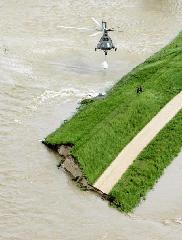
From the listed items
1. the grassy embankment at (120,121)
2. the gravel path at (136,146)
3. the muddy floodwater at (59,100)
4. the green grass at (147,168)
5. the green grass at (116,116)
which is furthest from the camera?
the green grass at (116,116)

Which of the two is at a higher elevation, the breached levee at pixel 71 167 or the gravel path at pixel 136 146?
the gravel path at pixel 136 146

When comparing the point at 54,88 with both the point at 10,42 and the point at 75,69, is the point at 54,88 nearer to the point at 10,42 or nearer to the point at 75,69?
the point at 75,69

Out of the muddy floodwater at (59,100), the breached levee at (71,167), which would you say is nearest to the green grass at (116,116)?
the breached levee at (71,167)

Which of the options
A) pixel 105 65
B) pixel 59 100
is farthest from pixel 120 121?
pixel 105 65

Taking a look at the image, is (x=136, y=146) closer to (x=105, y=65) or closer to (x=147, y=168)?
(x=147, y=168)

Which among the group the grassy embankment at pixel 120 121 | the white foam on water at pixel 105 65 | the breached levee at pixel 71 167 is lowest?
the white foam on water at pixel 105 65

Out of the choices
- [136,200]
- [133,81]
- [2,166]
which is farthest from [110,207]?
[133,81]

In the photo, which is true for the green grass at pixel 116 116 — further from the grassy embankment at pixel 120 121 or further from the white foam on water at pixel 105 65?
the white foam on water at pixel 105 65
